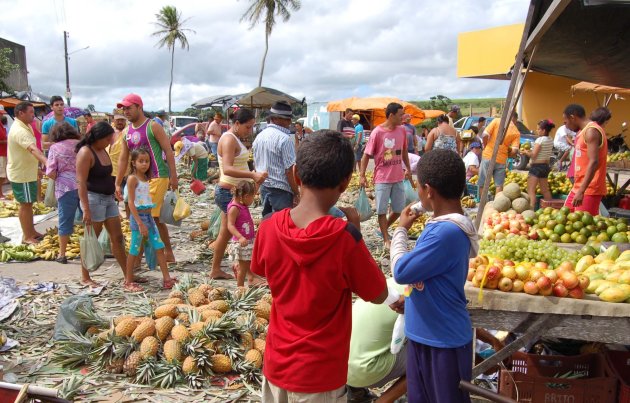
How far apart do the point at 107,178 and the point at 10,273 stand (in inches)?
85.1

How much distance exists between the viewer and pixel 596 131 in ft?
20.5

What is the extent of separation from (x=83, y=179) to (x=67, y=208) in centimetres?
121

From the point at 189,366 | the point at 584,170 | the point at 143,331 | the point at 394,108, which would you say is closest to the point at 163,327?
the point at 143,331

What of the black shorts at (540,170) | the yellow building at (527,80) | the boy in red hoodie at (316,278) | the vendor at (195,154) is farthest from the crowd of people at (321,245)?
the yellow building at (527,80)

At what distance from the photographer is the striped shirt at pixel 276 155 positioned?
5719 millimetres

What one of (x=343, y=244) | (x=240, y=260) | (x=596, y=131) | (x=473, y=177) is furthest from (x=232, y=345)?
(x=473, y=177)

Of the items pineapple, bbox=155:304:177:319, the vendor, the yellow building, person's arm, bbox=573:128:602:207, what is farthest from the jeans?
the yellow building

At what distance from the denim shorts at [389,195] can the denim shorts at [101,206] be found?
3.85 metres

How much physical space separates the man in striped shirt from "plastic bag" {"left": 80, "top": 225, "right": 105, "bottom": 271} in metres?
2.13

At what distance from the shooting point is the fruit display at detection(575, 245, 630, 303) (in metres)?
3.04

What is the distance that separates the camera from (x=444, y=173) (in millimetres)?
2627

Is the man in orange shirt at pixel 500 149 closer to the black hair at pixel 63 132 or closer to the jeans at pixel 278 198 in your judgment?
the jeans at pixel 278 198

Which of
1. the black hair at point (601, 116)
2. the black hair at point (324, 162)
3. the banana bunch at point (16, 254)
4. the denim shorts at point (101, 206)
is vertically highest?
the black hair at point (601, 116)

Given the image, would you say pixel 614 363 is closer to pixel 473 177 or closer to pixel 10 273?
pixel 10 273
